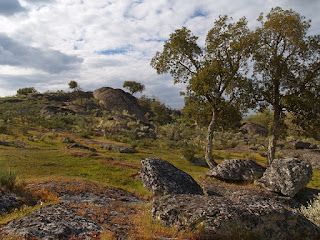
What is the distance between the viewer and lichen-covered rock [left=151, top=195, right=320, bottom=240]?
6695mm

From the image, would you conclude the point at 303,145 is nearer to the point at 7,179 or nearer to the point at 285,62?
the point at 285,62

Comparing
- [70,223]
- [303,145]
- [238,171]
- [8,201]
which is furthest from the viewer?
[303,145]

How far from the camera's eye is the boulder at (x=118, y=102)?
85.7 m

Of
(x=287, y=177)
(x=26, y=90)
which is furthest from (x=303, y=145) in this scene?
(x=26, y=90)

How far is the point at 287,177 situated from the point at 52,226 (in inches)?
614

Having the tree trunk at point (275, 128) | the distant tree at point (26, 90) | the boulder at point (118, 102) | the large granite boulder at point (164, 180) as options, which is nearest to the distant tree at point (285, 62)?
the tree trunk at point (275, 128)

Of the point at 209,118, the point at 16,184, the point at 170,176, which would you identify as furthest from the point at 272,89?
the point at 16,184

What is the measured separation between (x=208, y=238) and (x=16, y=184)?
9.17 metres

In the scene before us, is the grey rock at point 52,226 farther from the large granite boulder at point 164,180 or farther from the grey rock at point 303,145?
the grey rock at point 303,145

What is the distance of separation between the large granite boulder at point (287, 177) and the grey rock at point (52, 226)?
13.8m

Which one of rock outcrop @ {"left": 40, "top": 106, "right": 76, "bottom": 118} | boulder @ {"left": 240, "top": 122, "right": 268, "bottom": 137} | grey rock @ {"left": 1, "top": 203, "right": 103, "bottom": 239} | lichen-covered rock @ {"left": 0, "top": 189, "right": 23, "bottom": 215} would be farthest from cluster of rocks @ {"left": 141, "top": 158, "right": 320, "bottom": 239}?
boulder @ {"left": 240, "top": 122, "right": 268, "bottom": 137}

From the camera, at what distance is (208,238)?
654cm

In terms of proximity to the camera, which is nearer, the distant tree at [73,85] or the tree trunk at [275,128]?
the tree trunk at [275,128]

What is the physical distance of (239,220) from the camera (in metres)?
6.85
